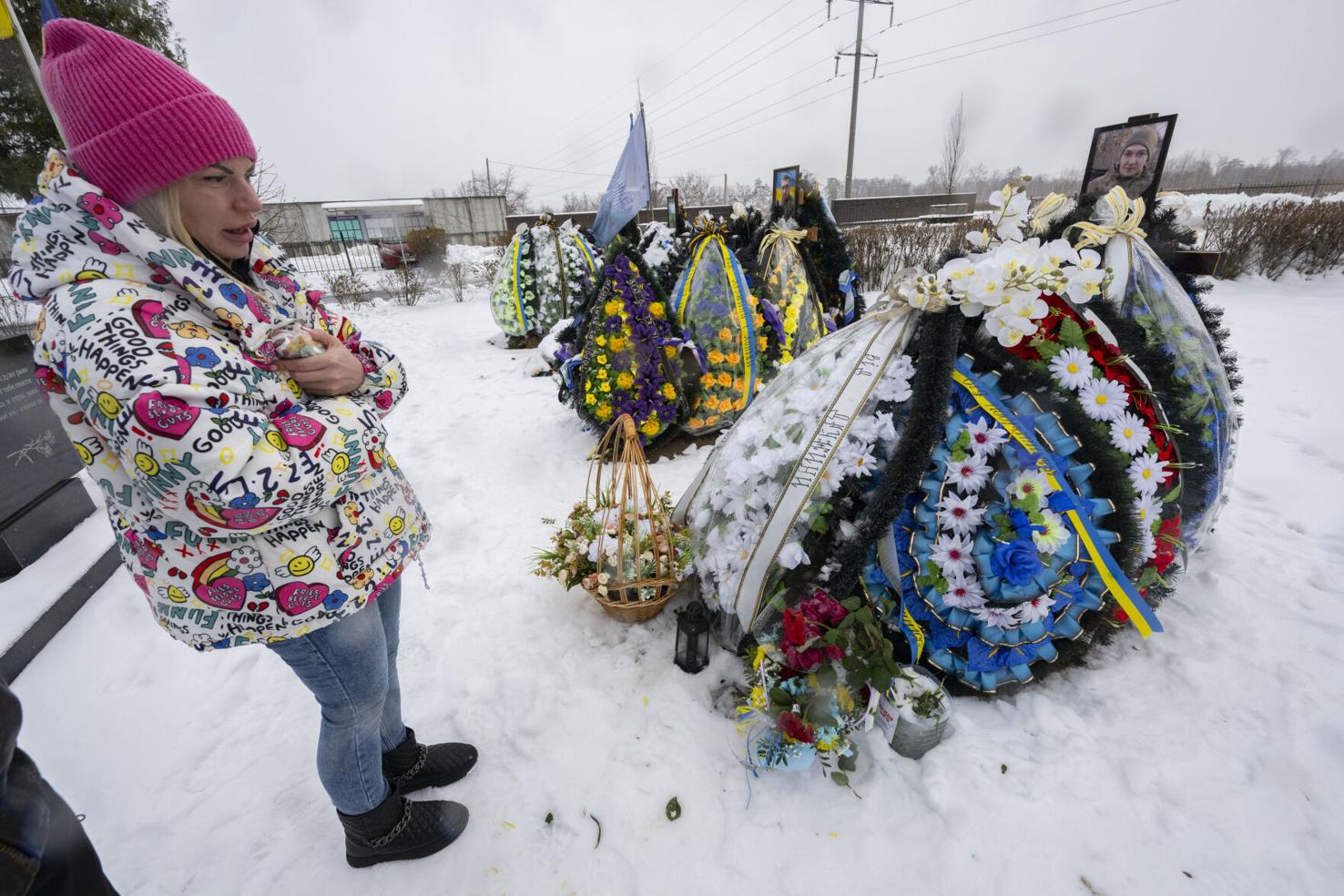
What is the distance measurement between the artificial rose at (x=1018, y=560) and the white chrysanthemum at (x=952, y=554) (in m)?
0.09

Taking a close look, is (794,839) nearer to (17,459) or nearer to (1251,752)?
(1251,752)

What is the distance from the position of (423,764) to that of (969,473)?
7.19ft

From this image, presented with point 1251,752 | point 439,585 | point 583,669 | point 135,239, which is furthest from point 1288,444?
point 135,239

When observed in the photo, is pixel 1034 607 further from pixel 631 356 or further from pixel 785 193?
pixel 785 193

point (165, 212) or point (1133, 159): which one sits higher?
point (1133, 159)

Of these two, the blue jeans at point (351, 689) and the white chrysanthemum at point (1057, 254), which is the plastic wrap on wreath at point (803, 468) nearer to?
the white chrysanthemum at point (1057, 254)

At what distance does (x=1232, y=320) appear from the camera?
22.2 feet

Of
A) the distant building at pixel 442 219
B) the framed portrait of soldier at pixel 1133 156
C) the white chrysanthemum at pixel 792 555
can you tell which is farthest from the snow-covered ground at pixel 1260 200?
the distant building at pixel 442 219

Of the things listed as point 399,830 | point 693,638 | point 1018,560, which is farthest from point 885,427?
point 399,830

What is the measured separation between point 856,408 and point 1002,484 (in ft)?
1.80

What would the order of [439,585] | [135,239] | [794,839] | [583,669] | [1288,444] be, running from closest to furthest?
[135,239] → [794,839] → [583,669] → [439,585] → [1288,444]

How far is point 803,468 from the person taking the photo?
2.11 m

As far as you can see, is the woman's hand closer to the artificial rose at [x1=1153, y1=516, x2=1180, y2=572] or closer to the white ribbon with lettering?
the white ribbon with lettering

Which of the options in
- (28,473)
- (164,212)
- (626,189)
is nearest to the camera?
(164,212)
